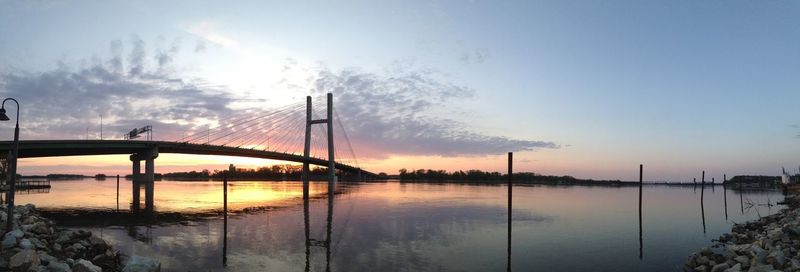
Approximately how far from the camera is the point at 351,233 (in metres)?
23.3

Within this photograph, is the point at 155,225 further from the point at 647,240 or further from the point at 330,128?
the point at 330,128

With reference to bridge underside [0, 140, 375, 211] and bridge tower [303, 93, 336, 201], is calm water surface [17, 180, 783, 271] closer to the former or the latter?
bridge underside [0, 140, 375, 211]

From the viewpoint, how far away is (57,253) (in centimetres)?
1402

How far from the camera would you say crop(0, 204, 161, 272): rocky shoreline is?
35.7 ft

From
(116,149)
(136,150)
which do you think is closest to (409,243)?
(116,149)

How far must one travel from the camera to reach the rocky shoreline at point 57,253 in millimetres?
10867

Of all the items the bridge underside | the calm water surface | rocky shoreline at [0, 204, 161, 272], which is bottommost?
the calm water surface

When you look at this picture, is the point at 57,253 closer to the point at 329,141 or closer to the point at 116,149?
the point at 116,149

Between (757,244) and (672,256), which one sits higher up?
(757,244)

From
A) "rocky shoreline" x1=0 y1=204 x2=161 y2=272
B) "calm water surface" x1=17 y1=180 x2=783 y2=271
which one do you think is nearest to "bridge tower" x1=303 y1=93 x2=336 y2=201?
"calm water surface" x1=17 y1=180 x2=783 y2=271

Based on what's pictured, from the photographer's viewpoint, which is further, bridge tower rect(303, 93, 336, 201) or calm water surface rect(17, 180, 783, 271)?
bridge tower rect(303, 93, 336, 201)

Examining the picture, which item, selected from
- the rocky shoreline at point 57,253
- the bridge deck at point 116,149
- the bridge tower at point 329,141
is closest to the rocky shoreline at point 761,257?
the rocky shoreline at point 57,253

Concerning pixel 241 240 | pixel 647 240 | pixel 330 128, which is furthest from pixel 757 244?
pixel 330 128

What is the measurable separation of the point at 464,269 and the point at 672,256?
9.47 m
